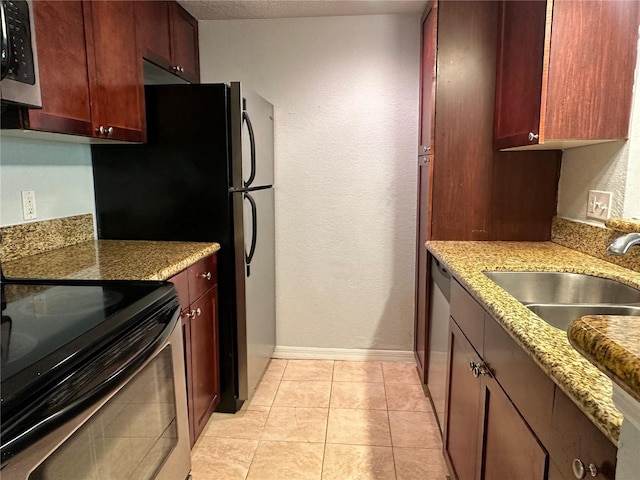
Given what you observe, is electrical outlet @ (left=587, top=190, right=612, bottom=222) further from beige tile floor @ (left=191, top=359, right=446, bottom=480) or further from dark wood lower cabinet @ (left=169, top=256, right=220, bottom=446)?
dark wood lower cabinet @ (left=169, top=256, right=220, bottom=446)

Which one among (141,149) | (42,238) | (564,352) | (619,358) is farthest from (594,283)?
(42,238)

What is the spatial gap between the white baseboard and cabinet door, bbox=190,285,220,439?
840mm

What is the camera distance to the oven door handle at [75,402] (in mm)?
705

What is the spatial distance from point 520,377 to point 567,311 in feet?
1.29

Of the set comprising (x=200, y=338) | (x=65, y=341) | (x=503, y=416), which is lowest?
(x=200, y=338)

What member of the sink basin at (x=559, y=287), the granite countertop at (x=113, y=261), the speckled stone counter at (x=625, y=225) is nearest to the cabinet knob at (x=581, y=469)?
the sink basin at (x=559, y=287)

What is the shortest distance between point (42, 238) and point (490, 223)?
2113 millimetres

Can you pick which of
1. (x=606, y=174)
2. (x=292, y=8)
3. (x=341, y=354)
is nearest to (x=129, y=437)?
(x=606, y=174)

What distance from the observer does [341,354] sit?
306 cm

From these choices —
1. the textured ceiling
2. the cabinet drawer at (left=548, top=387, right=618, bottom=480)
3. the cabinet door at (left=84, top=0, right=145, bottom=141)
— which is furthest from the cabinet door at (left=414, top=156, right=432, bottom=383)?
the cabinet drawer at (left=548, top=387, right=618, bottom=480)

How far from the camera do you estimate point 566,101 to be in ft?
5.56

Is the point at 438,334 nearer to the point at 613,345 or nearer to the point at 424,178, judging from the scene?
the point at 424,178

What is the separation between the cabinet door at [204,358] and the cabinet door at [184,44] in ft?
4.35

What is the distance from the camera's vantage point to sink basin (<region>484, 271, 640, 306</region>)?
5.11 ft
